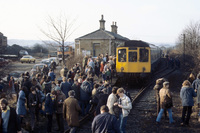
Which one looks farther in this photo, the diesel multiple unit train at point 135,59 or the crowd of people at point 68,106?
the diesel multiple unit train at point 135,59

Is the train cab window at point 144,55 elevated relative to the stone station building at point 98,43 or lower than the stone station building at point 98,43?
lower

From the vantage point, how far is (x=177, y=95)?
15.4m

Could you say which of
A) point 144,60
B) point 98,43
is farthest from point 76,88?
point 98,43

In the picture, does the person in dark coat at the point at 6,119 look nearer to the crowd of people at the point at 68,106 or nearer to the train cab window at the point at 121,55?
the crowd of people at the point at 68,106

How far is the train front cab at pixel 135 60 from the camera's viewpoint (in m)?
17.3

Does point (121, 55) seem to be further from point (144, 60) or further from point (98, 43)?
point (98, 43)

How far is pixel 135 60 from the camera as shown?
1730 centimetres

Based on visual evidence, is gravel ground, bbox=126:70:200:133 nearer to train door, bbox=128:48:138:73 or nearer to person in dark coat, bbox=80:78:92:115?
person in dark coat, bbox=80:78:92:115

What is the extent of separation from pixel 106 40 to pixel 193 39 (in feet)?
58.3

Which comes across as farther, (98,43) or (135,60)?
(98,43)

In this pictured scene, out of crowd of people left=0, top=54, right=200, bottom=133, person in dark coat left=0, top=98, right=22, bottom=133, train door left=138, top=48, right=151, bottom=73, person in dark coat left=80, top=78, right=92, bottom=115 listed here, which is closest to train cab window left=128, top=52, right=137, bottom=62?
train door left=138, top=48, right=151, bottom=73

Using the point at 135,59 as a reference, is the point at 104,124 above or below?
below

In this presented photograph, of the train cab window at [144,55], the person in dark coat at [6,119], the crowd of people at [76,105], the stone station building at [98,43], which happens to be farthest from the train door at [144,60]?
the stone station building at [98,43]

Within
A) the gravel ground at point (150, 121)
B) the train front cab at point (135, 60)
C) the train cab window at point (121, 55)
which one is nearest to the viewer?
the gravel ground at point (150, 121)
